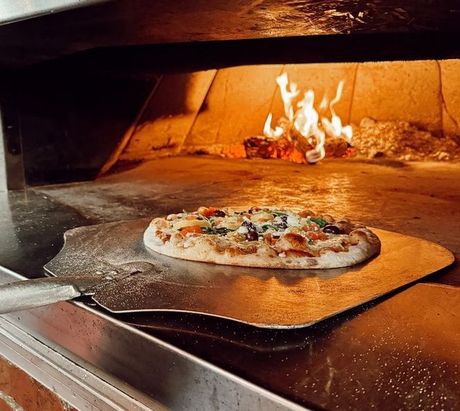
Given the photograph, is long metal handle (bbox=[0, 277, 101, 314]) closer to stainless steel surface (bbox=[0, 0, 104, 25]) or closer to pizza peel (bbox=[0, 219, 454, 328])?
pizza peel (bbox=[0, 219, 454, 328])

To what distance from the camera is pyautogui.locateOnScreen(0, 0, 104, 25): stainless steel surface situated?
1.24 meters

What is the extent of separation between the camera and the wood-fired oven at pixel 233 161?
0.83m

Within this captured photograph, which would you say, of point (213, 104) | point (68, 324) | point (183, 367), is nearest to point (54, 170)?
point (213, 104)

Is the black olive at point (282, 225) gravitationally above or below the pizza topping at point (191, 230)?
below

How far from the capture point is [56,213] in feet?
6.48

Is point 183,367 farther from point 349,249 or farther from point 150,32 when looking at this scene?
point 150,32

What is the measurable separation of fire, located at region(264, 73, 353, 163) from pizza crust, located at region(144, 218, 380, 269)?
2.03 meters

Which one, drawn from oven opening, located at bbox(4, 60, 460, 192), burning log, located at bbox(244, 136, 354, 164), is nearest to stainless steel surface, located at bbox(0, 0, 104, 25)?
oven opening, located at bbox(4, 60, 460, 192)

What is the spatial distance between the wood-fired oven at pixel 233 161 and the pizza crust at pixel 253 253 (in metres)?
0.18

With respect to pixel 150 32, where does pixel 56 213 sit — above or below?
below

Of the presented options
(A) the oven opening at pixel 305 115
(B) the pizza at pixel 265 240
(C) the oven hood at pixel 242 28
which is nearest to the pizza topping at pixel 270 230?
(B) the pizza at pixel 265 240

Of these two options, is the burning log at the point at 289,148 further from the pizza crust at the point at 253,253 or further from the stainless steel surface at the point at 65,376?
the stainless steel surface at the point at 65,376

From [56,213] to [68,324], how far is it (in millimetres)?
967

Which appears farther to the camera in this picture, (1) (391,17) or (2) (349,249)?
(1) (391,17)
